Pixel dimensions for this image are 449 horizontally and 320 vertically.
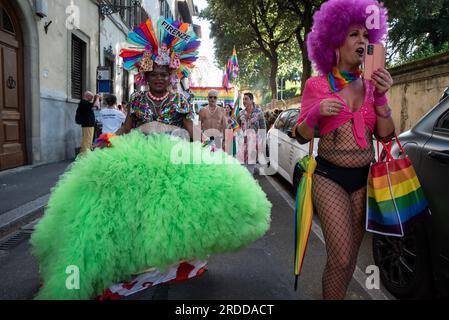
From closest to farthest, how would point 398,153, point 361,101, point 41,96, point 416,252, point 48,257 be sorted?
point 361,101
point 48,257
point 416,252
point 398,153
point 41,96

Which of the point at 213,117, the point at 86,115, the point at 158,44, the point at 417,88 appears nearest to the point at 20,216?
the point at 158,44

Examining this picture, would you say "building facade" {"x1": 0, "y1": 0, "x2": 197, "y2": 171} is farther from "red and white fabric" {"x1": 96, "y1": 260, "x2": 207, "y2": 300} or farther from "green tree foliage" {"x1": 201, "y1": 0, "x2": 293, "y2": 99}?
"green tree foliage" {"x1": 201, "y1": 0, "x2": 293, "y2": 99}

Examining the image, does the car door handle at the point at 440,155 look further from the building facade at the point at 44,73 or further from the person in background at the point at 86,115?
the person in background at the point at 86,115

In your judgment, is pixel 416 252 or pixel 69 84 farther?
pixel 69 84

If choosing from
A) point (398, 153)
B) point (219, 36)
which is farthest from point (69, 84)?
point (219, 36)

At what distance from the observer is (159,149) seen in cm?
256

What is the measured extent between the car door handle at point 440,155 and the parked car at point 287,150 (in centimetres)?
289

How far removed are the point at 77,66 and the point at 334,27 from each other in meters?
12.0

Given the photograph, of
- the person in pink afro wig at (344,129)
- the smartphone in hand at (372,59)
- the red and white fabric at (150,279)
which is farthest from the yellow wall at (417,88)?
the red and white fabric at (150,279)

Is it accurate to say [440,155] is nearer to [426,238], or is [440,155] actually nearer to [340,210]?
[426,238]

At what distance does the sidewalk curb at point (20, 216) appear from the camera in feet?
16.0

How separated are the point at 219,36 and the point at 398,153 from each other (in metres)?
31.2

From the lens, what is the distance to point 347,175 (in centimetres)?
241
